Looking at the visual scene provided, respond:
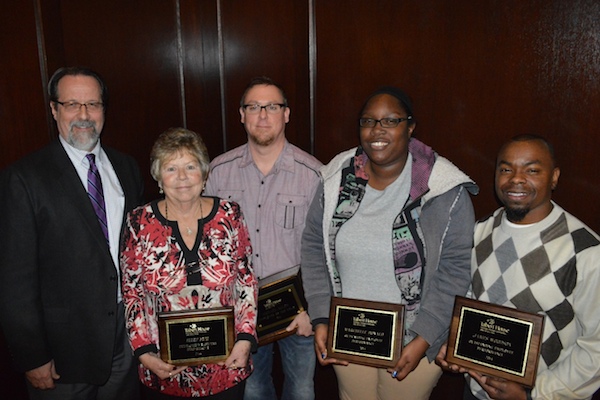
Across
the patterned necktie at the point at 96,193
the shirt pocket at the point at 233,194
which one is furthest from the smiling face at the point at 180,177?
the shirt pocket at the point at 233,194

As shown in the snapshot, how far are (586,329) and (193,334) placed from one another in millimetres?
1431

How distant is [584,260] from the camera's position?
5.13ft

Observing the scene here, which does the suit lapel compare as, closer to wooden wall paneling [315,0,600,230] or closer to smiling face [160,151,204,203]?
smiling face [160,151,204,203]

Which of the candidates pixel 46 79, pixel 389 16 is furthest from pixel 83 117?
pixel 389 16

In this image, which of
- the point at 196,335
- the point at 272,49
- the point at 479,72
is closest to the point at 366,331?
the point at 196,335

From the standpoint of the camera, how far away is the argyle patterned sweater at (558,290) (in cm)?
157

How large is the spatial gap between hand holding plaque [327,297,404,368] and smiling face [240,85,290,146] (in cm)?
89

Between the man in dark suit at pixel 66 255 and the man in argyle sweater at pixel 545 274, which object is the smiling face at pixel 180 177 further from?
the man in argyle sweater at pixel 545 274

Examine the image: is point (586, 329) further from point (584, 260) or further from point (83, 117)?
point (83, 117)

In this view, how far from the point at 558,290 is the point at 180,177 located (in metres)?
1.49

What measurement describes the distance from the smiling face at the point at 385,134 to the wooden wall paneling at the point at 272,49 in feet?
3.36

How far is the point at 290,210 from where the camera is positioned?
2.31 m

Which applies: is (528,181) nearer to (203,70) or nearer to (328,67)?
(328,67)

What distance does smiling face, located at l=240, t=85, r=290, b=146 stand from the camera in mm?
2322
